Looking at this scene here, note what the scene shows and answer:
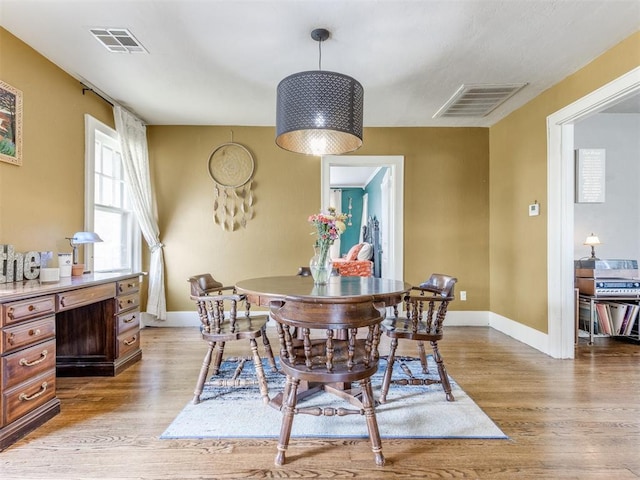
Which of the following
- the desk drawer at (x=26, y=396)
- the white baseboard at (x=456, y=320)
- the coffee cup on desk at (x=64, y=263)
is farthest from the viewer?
the white baseboard at (x=456, y=320)

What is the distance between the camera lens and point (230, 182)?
4.36 metres

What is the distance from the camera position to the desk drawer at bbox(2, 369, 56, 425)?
5.88ft

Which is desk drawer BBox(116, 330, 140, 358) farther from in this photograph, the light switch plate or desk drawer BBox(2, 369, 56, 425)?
the light switch plate

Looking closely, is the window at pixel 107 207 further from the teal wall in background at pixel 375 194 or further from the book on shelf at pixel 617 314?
the book on shelf at pixel 617 314

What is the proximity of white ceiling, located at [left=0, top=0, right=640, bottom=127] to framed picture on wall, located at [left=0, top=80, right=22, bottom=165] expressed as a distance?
0.45 metres

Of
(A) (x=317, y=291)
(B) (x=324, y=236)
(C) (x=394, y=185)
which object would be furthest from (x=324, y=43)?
(C) (x=394, y=185)

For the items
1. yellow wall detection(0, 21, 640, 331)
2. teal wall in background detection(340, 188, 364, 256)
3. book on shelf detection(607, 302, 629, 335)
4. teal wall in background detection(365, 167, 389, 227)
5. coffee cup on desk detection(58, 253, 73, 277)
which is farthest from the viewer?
teal wall in background detection(340, 188, 364, 256)

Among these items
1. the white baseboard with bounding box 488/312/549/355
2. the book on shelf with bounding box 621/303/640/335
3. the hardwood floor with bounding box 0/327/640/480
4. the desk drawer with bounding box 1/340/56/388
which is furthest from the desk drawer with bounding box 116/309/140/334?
the book on shelf with bounding box 621/303/640/335

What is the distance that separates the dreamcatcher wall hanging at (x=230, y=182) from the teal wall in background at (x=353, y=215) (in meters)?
6.14

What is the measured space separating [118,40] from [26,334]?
2119 mm

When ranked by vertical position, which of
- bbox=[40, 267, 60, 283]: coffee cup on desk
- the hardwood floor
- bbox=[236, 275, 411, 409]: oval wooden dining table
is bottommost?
the hardwood floor

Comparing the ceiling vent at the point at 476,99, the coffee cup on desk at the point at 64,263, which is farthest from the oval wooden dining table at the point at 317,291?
the ceiling vent at the point at 476,99

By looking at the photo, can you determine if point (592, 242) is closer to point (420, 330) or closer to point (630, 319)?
point (630, 319)

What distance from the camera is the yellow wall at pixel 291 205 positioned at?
437 cm
